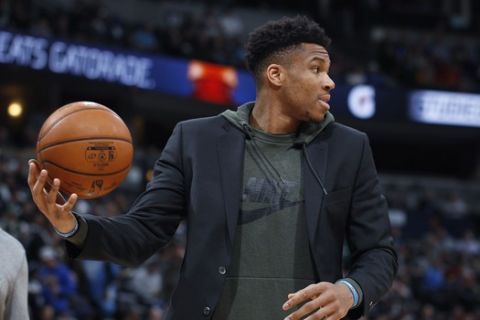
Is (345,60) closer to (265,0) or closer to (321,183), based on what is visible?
(265,0)

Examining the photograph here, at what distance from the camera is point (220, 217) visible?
11.5 ft

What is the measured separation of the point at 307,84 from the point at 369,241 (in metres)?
0.64

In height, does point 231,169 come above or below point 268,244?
above

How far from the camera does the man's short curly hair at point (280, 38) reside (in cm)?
372

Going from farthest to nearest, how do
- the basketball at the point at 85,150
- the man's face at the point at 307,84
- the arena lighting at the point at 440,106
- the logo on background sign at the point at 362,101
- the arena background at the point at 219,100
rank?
the arena lighting at the point at 440,106
the logo on background sign at the point at 362,101
the arena background at the point at 219,100
the man's face at the point at 307,84
the basketball at the point at 85,150

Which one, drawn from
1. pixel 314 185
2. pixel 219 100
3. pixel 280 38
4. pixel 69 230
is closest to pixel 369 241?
pixel 314 185

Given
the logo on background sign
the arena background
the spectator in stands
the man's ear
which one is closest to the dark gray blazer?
the man's ear

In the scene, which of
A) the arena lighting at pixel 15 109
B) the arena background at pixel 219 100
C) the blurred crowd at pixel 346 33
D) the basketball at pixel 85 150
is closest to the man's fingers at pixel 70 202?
the basketball at pixel 85 150

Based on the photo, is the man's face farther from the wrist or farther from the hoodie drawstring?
the wrist

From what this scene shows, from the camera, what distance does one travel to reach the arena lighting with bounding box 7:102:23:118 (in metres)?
18.9

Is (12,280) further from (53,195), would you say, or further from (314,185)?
(314,185)

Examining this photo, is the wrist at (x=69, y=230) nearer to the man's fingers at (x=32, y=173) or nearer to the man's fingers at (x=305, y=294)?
the man's fingers at (x=32, y=173)

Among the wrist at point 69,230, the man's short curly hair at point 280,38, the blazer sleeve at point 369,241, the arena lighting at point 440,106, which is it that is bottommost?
the arena lighting at point 440,106

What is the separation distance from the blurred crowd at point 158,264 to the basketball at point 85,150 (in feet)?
20.8
